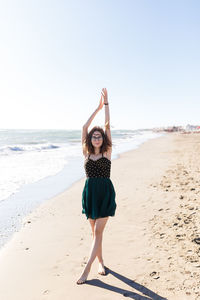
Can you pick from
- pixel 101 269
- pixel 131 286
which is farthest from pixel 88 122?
pixel 131 286

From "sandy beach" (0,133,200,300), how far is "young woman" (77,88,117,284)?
329 millimetres

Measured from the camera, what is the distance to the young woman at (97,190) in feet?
10.9

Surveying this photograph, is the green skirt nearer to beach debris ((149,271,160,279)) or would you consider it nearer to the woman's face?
the woman's face

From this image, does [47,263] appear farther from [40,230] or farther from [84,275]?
[40,230]

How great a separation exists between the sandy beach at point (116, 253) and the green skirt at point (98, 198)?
96 centimetres

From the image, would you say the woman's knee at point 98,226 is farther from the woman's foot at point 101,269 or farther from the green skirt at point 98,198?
the woman's foot at point 101,269

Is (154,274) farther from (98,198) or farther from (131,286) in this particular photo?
(98,198)

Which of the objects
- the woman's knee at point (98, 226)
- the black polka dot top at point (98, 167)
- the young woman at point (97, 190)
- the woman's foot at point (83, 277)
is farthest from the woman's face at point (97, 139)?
the woman's foot at point (83, 277)

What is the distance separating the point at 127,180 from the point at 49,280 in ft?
21.8

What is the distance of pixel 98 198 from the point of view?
334cm

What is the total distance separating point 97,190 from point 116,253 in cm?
145

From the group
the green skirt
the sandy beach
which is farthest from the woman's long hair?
the sandy beach

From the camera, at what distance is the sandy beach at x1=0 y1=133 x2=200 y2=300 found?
3.09 metres

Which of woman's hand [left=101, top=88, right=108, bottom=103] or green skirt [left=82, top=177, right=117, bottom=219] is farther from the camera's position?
woman's hand [left=101, top=88, right=108, bottom=103]
